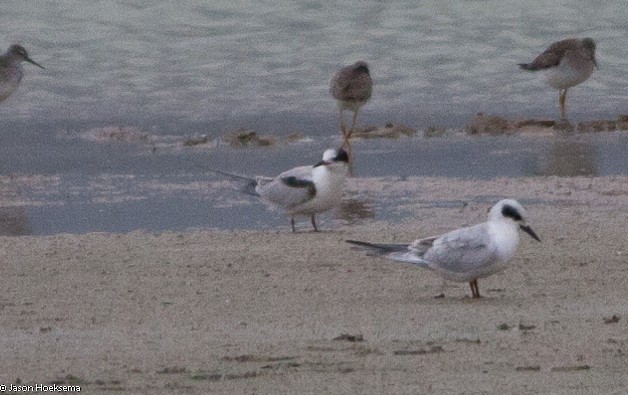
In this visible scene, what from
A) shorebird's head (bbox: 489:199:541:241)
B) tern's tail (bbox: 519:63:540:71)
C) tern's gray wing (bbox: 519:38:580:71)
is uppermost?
tern's gray wing (bbox: 519:38:580:71)

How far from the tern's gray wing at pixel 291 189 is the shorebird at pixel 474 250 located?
2.36 meters

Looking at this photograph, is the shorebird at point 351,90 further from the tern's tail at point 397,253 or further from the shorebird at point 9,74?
the tern's tail at point 397,253

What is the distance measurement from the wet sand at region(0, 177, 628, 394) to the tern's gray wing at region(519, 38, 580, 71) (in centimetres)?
679

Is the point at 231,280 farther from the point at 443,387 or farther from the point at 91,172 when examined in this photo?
the point at 91,172

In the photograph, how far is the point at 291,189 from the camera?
459 inches

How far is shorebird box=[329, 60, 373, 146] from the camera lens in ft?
55.2

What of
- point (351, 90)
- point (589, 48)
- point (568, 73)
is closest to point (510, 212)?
point (351, 90)

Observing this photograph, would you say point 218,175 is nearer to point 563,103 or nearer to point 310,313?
point 563,103

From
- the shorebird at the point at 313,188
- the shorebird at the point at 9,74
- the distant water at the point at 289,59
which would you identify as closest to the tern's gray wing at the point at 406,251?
the shorebird at the point at 313,188

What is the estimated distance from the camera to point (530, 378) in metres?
7.09

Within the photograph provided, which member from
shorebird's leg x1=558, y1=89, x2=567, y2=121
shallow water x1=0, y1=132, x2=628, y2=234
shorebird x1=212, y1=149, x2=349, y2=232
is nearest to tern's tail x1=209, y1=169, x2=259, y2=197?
shallow water x1=0, y1=132, x2=628, y2=234

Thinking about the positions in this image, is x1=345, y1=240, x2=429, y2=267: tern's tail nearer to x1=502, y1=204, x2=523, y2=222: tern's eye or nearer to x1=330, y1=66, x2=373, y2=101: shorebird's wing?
x1=502, y1=204, x2=523, y2=222: tern's eye

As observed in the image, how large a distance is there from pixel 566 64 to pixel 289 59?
4017mm

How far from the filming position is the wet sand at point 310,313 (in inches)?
282
